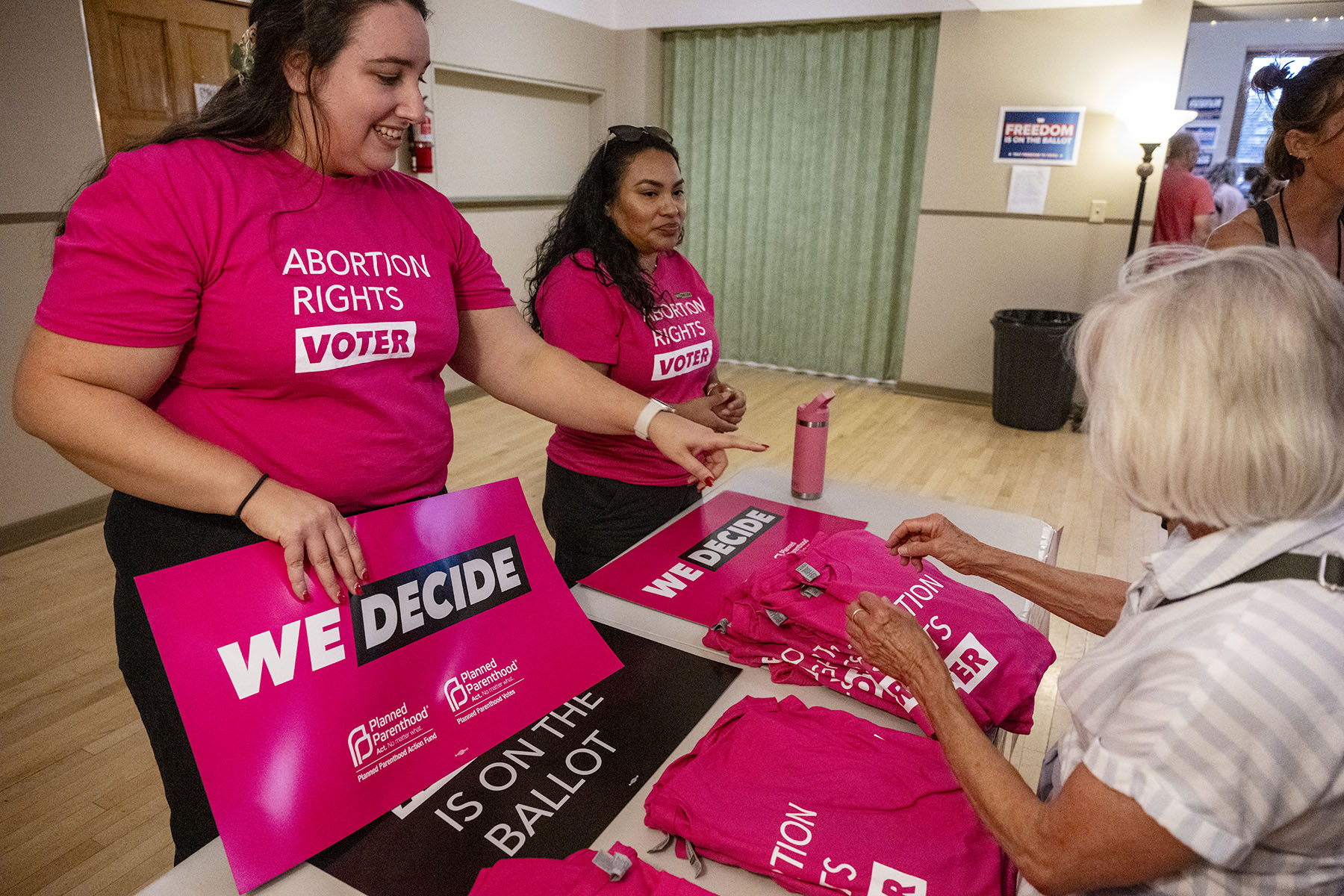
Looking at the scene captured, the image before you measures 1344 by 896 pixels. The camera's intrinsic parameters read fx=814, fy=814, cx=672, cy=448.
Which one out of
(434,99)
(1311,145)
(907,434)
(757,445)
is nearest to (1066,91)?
(907,434)

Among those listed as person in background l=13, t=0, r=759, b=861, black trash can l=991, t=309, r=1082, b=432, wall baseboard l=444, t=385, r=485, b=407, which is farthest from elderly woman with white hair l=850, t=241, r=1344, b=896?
wall baseboard l=444, t=385, r=485, b=407

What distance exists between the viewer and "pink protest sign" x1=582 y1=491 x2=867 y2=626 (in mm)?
1452

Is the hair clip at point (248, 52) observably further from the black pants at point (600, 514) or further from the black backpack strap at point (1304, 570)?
the black backpack strap at point (1304, 570)

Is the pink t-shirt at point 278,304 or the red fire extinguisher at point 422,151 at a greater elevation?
the red fire extinguisher at point 422,151

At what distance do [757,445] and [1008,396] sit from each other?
4.37 metres

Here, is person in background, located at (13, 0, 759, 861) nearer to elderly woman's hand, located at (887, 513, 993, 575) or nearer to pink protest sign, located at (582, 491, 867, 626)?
pink protest sign, located at (582, 491, 867, 626)

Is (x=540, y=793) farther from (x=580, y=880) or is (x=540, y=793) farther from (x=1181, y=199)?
(x=1181, y=199)

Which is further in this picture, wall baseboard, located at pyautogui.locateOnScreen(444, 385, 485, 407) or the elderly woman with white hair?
wall baseboard, located at pyautogui.locateOnScreen(444, 385, 485, 407)

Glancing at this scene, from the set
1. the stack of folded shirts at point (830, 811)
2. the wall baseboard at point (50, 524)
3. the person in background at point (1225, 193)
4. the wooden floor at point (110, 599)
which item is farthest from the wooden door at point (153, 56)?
the person in background at point (1225, 193)

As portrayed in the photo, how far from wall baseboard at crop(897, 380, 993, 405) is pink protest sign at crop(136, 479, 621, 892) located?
515 cm

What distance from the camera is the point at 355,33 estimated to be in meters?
1.06

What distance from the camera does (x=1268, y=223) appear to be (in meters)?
2.14

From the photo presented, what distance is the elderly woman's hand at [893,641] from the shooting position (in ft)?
3.18

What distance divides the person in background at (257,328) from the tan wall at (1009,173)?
5.07 meters
